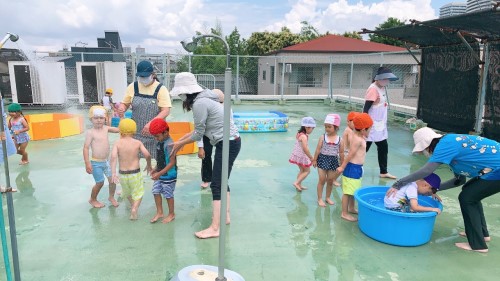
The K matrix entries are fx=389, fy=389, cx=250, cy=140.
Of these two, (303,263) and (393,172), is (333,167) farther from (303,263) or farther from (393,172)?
(393,172)

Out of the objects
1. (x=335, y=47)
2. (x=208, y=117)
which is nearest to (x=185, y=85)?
(x=208, y=117)

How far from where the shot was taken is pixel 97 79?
45.0 ft

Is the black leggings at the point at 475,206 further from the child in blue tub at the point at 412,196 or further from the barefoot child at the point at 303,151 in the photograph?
the barefoot child at the point at 303,151

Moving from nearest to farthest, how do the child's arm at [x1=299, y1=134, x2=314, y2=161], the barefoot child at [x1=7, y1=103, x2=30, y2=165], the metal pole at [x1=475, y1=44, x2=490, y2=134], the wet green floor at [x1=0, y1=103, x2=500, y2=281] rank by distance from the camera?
the wet green floor at [x1=0, y1=103, x2=500, y2=281] < the child's arm at [x1=299, y1=134, x2=314, y2=161] < the barefoot child at [x1=7, y1=103, x2=30, y2=165] < the metal pole at [x1=475, y1=44, x2=490, y2=134]

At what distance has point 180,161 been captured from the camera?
6.55 metres

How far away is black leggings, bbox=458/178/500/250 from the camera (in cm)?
340

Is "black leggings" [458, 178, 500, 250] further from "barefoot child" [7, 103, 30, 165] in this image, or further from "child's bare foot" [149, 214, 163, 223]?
"barefoot child" [7, 103, 30, 165]

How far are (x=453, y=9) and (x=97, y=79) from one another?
36.6 feet

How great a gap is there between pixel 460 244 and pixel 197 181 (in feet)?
10.9

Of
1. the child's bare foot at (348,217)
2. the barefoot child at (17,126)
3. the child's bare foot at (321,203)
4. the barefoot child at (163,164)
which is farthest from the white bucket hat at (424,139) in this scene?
the barefoot child at (17,126)

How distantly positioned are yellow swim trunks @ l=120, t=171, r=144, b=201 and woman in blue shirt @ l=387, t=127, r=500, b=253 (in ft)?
8.12

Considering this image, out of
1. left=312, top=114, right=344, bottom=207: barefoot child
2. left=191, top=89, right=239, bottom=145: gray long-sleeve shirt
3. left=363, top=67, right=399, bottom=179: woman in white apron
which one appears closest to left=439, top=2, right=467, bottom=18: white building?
left=363, top=67, right=399, bottom=179: woman in white apron

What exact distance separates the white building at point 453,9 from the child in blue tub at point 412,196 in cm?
575

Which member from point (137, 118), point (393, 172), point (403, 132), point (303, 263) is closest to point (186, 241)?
point (303, 263)
